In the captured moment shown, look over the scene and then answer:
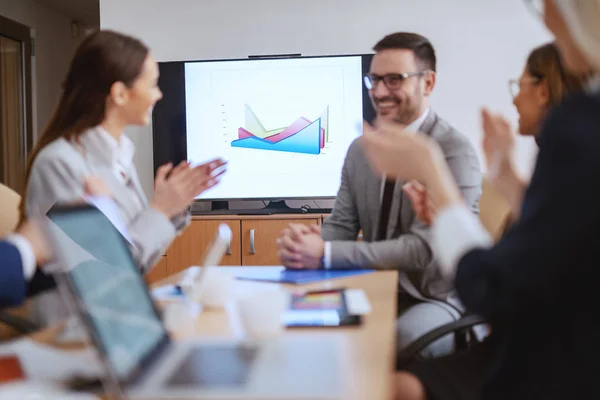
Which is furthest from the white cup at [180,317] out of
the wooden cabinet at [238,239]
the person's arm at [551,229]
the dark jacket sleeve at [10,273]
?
the wooden cabinet at [238,239]

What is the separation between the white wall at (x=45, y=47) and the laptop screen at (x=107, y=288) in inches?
217

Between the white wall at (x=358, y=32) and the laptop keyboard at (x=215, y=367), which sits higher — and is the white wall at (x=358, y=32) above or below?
above

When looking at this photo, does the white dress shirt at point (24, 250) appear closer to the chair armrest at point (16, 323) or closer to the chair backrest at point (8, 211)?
the chair armrest at point (16, 323)

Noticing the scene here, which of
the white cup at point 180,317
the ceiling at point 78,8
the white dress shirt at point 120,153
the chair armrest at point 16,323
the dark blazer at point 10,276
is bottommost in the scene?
the chair armrest at point 16,323

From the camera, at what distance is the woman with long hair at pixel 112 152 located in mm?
1948

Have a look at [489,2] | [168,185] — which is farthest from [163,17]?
[168,185]

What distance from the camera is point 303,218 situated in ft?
13.6

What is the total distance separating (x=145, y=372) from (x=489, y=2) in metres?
4.12

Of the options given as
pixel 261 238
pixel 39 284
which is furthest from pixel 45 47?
pixel 39 284

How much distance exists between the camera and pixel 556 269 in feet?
2.89

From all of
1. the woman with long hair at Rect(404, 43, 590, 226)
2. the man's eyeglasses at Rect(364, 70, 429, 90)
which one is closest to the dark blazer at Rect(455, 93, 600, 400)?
the woman with long hair at Rect(404, 43, 590, 226)

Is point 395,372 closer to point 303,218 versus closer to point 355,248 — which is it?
point 355,248

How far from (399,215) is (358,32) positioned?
2533mm

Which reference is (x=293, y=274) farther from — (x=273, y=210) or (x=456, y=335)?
(x=273, y=210)
